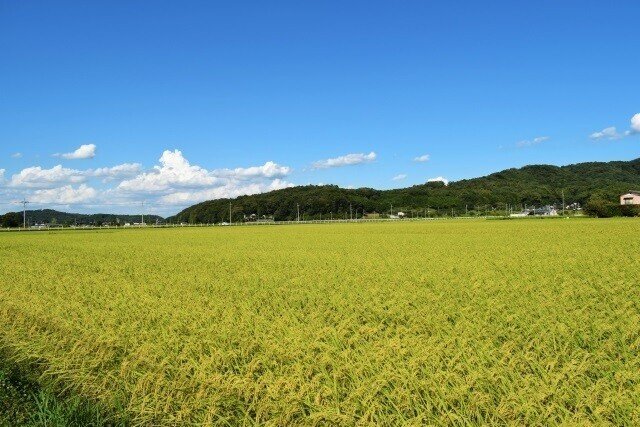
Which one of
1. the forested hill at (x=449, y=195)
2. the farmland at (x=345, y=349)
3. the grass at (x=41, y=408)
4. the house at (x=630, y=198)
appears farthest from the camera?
the forested hill at (x=449, y=195)

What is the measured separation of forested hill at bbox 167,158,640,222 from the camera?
467ft

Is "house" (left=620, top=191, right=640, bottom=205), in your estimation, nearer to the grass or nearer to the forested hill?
the forested hill

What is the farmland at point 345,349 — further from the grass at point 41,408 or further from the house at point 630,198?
the house at point 630,198

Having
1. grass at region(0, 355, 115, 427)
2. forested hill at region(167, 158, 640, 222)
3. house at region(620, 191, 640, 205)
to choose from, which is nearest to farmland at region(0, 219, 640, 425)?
grass at region(0, 355, 115, 427)

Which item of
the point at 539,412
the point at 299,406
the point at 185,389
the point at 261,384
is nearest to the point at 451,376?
the point at 539,412

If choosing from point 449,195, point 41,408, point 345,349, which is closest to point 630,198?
point 449,195

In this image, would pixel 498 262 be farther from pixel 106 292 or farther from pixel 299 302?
pixel 106 292

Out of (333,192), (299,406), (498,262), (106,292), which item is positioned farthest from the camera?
(333,192)

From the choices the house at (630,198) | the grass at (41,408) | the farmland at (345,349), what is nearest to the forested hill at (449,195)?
the house at (630,198)

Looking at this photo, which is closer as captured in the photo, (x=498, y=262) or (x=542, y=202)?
(x=498, y=262)

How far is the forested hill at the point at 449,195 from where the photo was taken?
142250mm

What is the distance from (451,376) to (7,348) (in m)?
5.83

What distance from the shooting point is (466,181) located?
569 ft

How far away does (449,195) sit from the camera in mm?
154250
